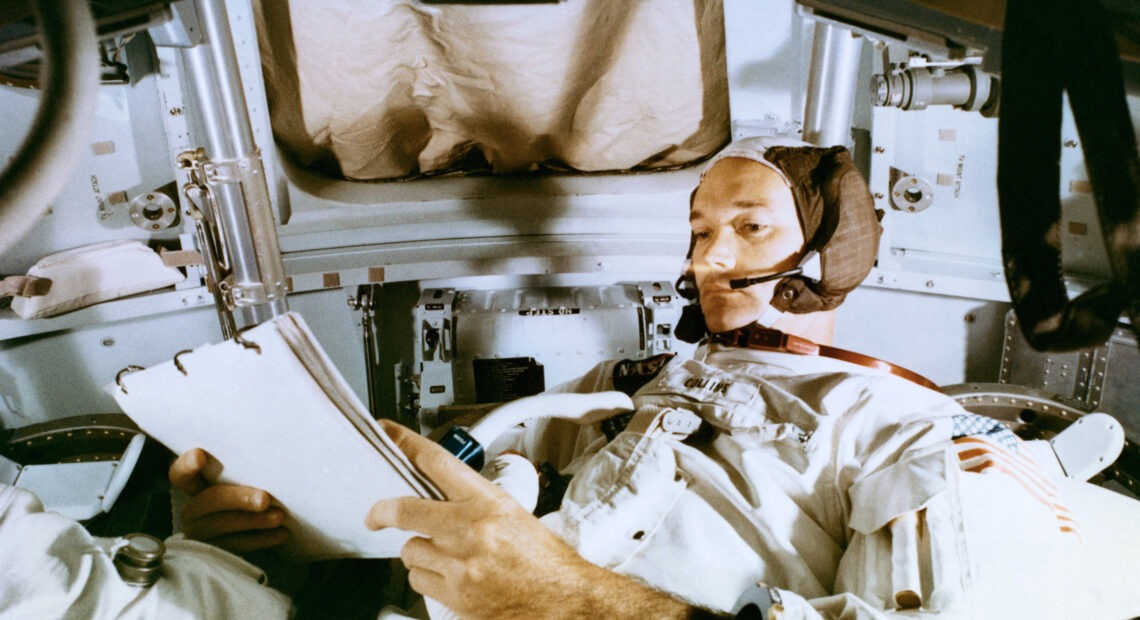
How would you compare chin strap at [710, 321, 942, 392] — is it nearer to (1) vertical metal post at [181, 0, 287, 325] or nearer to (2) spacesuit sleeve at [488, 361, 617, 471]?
(2) spacesuit sleeve at [488, 361, 617, 471]

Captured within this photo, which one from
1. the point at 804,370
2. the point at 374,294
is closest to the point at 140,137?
the point at 374,294

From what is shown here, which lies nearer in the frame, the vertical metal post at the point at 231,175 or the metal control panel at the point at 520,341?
the vertical metal post at the point at 231,175

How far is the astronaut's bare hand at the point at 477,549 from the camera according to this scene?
1.04m

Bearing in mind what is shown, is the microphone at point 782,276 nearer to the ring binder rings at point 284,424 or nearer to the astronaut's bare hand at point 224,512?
the ring binder rings at point 284,424

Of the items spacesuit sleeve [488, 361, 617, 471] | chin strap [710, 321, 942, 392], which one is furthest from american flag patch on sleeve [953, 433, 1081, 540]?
spacesuit sleeve [488, 361, 617, 471]

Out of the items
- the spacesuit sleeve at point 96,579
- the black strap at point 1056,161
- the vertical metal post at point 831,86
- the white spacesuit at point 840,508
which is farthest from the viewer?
the vertical metal post at point 831,86

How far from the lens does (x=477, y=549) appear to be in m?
1.03

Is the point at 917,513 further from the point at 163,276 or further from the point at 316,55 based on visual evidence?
the point at 163,276

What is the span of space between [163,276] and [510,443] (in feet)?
4.35

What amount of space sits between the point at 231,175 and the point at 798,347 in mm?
1387

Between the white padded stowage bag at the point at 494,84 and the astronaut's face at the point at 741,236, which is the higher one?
the white padded stowage bag at the point at 494,84

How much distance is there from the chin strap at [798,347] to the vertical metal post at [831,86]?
83 cm

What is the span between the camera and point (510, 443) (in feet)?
5.94

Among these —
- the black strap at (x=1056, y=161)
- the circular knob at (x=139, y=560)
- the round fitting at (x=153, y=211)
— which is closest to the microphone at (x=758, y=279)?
the black strap at (x=1056, y=161)
